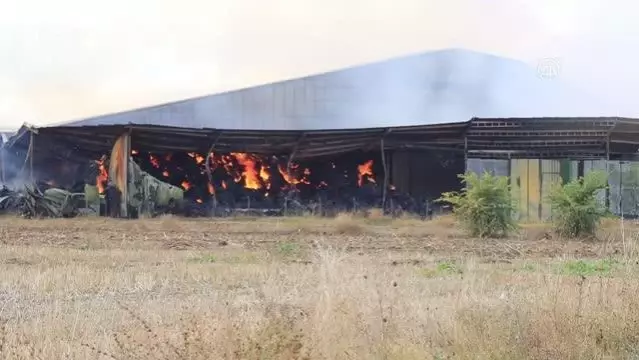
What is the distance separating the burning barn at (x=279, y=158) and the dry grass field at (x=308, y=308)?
45.2ft

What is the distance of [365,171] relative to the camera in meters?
29.9

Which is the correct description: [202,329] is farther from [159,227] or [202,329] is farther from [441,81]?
[441,81]

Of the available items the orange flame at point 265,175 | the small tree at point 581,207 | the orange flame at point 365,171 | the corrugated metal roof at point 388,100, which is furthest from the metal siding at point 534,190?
the orange flame at point 265,175

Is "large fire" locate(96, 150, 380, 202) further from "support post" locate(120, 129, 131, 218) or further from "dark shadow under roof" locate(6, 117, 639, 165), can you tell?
"support post" locate(120, 129, 131, 218)

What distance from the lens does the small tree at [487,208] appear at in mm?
18891

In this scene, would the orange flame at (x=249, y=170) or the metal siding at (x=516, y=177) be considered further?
the orange flame at (x=249, y=170)

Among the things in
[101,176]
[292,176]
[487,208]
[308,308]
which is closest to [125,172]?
[101,176]

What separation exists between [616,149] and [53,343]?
88.3 feet

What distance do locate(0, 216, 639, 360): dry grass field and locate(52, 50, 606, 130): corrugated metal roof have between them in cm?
2164

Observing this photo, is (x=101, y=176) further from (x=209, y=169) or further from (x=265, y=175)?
(x=265, y=175)

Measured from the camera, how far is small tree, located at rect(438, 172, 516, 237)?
62.0ft

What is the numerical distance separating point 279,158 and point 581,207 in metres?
13.7

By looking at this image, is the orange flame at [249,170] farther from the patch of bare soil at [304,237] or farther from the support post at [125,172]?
the patch of bare soil at [304,237]

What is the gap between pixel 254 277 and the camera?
9023mm
